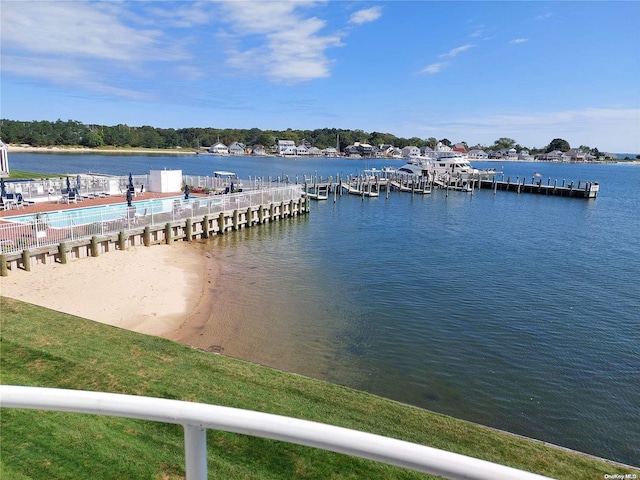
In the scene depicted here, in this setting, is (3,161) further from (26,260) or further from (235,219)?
(26,260)

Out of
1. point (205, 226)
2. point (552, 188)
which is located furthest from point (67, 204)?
point (552, 188)

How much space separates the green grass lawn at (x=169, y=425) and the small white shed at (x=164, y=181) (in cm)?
2449

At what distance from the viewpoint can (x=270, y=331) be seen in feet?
51.0

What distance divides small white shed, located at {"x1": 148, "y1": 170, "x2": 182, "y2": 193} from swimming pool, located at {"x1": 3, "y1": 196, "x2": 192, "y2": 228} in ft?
25.0

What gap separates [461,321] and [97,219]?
17.9 metres

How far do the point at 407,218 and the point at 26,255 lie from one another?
112 feet

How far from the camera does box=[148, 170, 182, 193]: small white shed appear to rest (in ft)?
120

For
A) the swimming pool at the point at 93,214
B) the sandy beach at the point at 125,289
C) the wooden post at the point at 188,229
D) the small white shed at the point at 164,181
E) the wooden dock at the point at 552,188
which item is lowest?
the sandy beach at the point at 125,289

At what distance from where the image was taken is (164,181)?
1441 inches

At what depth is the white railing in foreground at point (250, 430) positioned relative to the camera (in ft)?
5.12

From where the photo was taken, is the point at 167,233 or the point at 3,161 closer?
the point at 167,233

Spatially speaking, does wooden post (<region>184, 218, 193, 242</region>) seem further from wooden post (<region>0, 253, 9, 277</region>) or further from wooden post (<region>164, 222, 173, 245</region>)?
wooden post (<region>0, 253, 9, 277</region>)

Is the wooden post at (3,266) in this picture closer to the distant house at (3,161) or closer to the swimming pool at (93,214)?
the swimming pool at (93,214)

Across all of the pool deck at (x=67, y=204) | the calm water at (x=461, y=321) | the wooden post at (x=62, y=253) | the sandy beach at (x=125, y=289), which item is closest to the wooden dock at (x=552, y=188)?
the calm water at (x=461, y=321)
